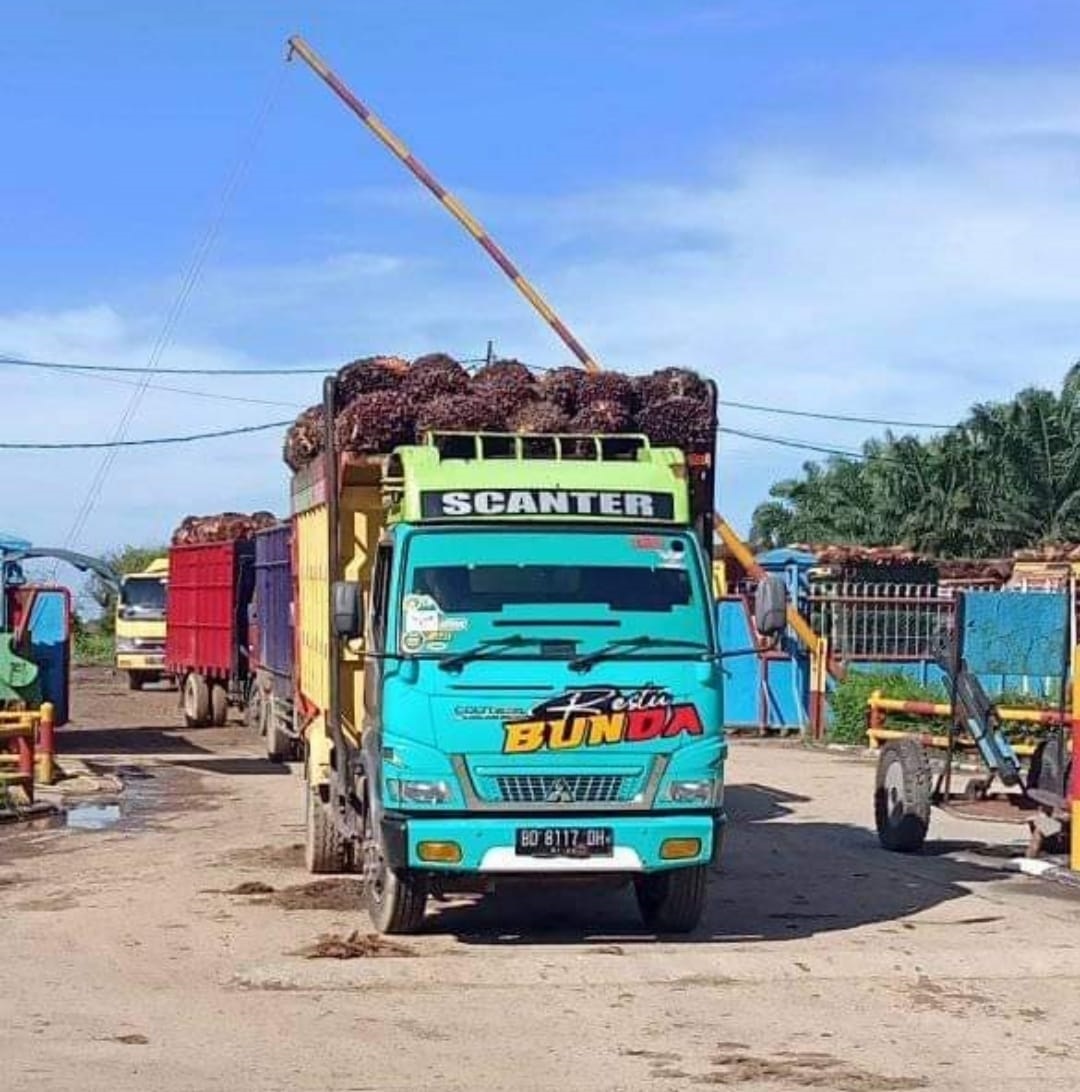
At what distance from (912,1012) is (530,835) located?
7.08ft

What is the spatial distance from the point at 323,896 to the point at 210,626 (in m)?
16.3

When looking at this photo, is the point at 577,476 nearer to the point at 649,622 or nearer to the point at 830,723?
the point at 649,622

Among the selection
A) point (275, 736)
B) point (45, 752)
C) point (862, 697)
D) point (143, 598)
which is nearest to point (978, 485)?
point (862, 697)

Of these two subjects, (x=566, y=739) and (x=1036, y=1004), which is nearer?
(x=1036, y=1004)

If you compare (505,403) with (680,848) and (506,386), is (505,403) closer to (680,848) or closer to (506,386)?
(506,386)

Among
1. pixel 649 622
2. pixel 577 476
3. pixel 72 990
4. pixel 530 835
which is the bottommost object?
pixel 72 990

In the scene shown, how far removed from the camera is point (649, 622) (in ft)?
35.3

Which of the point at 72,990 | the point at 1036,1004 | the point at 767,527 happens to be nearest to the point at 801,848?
the point at 1036,1004

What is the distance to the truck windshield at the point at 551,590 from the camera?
10586 millimetres

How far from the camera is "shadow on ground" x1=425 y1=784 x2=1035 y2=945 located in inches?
446

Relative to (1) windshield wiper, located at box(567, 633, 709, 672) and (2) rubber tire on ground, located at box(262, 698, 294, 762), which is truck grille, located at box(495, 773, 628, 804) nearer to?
(1) windshield wiper, located at box(567, 633, 709, 672)

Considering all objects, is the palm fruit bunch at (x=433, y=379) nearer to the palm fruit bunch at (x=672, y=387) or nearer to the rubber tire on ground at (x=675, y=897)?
the palm fruit bunch at (x=672, y=387)

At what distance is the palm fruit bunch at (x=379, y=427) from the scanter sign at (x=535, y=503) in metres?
1.13

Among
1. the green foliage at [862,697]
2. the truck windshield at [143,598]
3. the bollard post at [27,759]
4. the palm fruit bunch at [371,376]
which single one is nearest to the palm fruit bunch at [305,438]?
the palm fruit bunch at [371,376]
